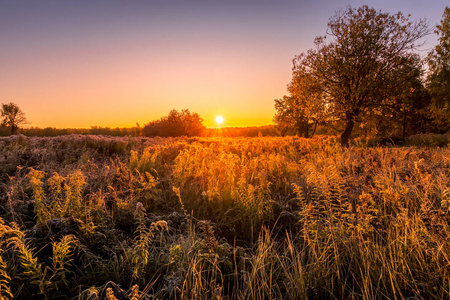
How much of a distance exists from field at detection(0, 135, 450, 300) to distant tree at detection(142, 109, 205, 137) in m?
21.5

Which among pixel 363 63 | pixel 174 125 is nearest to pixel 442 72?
pixel 363 63

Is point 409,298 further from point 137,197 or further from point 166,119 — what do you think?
point 166,119

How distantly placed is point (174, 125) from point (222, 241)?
24.9 meters

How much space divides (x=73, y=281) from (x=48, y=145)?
273 inches

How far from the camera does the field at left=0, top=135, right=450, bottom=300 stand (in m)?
1.87

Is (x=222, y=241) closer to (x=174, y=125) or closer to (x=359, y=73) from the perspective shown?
(x=359, y=73)

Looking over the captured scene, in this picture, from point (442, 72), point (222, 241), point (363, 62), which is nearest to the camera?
point (222, 241)

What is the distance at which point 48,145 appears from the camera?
739 centimetres

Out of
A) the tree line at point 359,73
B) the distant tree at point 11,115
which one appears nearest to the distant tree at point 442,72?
the tree line at point 359,73

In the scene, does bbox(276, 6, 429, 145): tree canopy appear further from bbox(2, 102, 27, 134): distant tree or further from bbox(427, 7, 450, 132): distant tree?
bbox(2, 102, 27, 134): distant tree

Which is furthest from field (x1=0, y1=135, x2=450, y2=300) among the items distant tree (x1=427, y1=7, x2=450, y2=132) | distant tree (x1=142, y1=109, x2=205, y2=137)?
distant tree (x1=427, y1=7, x2=450, y2=132)

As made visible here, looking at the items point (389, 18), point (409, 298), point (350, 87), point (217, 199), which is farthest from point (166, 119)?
point (409, 298)

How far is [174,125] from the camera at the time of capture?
26812mm

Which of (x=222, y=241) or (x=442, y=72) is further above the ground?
(x=442, y=72)
